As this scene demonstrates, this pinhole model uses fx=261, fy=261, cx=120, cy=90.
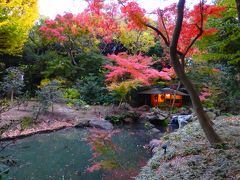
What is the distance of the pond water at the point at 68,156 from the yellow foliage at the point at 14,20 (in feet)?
24.5

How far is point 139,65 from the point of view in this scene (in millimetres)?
17172

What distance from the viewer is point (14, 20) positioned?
50.9 feet

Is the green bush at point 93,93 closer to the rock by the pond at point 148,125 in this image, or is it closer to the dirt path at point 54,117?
the dirt path at point 54,117

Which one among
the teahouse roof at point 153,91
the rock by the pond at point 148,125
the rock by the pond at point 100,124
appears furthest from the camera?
the teahouse roof at point 153,91

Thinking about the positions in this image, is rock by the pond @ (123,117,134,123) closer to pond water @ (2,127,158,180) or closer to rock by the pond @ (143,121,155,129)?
rock by the pond @ (143,121,155,129)

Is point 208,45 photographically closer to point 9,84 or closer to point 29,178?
point 29,178

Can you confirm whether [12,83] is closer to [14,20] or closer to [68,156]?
[14,20]

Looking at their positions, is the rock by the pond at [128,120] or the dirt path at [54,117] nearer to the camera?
the dirt path at [54,117]

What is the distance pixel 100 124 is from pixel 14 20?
26.8 feet

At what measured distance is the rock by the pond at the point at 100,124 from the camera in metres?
13.5

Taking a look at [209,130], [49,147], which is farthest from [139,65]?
[209,130]

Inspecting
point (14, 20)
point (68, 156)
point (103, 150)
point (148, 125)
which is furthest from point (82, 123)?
point (14, 20)

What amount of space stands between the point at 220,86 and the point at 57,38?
1211 centimetres

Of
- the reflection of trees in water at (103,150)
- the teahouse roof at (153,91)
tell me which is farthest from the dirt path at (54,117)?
the teahouse roof at (153,91)
